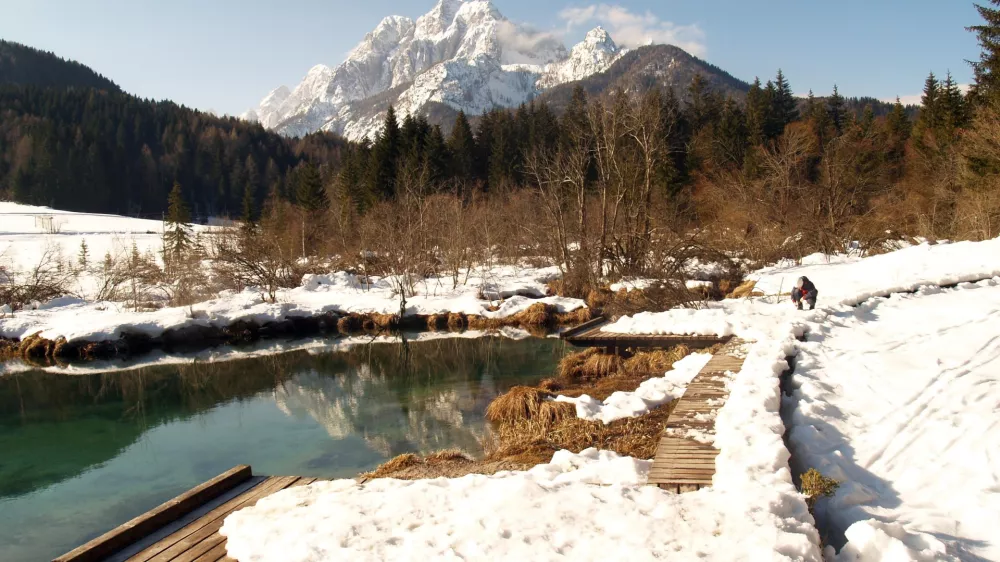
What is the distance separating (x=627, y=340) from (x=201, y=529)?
1056 cm

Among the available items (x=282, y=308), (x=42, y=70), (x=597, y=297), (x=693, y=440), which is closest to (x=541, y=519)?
(x=693, y=440)

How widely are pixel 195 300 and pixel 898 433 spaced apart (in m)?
25.0

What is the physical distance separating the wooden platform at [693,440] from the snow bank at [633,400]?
2.69 feet

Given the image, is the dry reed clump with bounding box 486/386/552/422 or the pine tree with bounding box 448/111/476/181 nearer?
the dry reed clump with bounding box 486/386/552/422

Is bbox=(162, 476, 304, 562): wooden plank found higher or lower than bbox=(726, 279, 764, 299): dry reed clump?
lower

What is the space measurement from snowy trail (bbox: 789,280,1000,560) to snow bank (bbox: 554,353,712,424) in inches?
73.2

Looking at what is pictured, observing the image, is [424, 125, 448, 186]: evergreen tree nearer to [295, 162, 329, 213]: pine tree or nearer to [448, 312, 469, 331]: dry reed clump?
[295, 162, 329, 213]: pine tree

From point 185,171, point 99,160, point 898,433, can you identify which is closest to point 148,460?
point 898,433

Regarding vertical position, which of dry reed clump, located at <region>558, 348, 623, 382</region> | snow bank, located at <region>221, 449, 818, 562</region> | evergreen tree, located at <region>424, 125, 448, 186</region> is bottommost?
dry reed clump, located at <region>558, 348, 623, 382</region>

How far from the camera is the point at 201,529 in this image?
485cm

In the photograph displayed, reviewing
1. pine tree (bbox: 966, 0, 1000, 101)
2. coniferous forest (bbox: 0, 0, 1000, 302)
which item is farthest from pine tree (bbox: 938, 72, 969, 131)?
pine tree (bbox: 966, 0, 1000, 101)

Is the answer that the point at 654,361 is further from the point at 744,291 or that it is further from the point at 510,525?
the point at 510,525

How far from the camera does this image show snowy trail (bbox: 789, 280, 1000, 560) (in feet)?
14.2

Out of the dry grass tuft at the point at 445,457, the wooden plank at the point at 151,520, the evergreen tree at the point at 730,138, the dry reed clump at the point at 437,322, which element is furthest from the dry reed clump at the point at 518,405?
the evergreen tree at the point at 730,138
